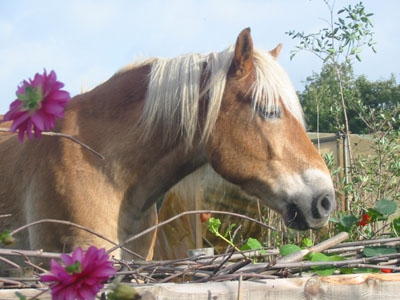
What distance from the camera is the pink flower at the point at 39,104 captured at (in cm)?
94

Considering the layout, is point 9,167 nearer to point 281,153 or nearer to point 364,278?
point 281,153

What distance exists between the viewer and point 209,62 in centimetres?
329

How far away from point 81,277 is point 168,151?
2.32 metres

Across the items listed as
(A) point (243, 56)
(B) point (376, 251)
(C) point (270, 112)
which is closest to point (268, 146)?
(C) point (270, 112)

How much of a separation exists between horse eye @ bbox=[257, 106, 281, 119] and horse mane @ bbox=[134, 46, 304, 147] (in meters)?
0.02

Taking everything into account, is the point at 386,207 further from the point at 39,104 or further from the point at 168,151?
the point at 39,104

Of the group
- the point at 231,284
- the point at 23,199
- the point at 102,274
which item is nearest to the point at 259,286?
the point at 231,284

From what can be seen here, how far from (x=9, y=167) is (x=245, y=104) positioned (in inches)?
56.4

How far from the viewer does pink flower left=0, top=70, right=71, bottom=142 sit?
94 cm

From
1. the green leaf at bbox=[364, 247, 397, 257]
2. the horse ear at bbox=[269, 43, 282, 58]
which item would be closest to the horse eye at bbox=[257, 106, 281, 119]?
the horse ear at bbox=[269, 43, 282, 58]

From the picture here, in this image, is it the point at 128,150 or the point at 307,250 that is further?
the point at 128,150

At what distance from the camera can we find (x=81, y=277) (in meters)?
0.88

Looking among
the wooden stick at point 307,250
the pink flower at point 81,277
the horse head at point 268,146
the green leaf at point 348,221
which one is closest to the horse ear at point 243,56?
the horse head at point 268,146

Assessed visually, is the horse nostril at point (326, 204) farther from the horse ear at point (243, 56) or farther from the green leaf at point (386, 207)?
the horse ear at point (243, 56)
